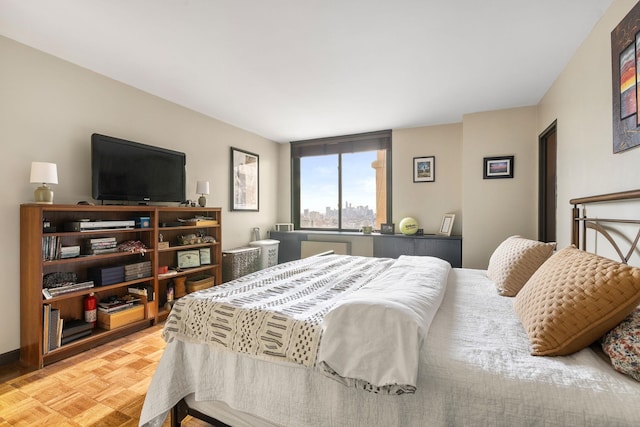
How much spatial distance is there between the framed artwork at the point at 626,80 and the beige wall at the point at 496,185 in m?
1.97

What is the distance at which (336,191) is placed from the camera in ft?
16.9

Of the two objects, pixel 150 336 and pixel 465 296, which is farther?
pixel 150 336

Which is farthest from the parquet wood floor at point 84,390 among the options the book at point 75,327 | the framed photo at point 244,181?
the framed photo at point 244,181

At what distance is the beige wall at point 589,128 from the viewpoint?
171 cm

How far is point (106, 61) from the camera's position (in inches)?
99.3

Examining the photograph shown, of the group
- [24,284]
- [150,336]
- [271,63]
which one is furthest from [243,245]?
[271,63]

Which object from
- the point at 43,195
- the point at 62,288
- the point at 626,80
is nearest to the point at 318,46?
the point at 626,80

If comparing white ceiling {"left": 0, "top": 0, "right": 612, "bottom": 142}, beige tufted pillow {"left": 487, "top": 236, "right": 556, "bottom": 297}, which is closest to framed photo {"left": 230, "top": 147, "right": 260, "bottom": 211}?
white ceiling {"left": 0, "top": 0, "right": 612, "bottom": 142}

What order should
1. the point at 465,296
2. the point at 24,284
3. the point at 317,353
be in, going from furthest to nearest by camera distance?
the point at 24,284 < the point at 465,296 < the point at 317,353

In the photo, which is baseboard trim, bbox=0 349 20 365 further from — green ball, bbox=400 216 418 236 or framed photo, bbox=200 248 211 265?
green ball, bbox=400 216 418 236

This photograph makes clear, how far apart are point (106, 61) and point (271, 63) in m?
1.44

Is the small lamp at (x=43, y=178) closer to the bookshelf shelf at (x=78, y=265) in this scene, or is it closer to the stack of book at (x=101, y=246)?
the bookshelf shelf at (x=78, y=265)

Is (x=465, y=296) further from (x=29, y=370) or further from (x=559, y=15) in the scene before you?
(x=29, y=370)

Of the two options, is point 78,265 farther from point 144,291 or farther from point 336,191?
point 336,191
